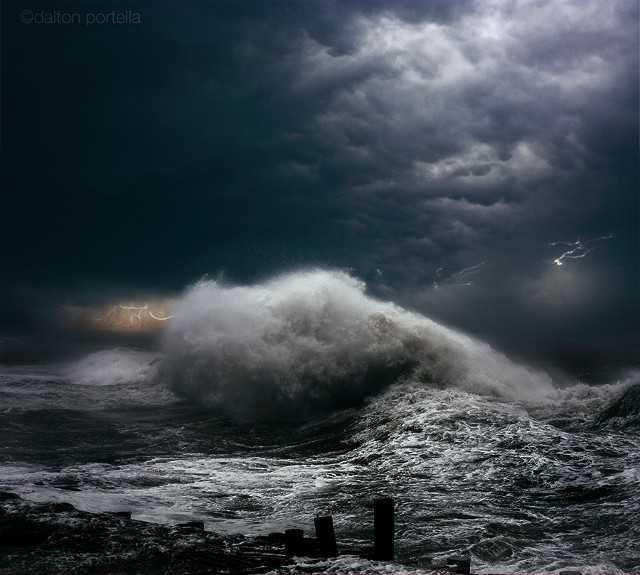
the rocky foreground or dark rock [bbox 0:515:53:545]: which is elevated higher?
dark rock [bbox 0:515:53:545]

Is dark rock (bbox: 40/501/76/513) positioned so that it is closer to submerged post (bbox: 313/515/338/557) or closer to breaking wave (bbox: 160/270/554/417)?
submerged post (bbox: 313/515/338/557)

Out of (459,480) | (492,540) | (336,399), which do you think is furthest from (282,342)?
(492,540)

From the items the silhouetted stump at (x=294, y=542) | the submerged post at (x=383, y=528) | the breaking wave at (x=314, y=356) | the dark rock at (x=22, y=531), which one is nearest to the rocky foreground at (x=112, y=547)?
the dark rock at (x=22, y=531)

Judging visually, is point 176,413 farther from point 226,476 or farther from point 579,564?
point 579,564

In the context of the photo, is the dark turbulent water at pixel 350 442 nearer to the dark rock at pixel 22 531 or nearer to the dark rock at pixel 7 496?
the dark rock at pixel 7 496

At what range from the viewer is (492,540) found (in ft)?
24.9

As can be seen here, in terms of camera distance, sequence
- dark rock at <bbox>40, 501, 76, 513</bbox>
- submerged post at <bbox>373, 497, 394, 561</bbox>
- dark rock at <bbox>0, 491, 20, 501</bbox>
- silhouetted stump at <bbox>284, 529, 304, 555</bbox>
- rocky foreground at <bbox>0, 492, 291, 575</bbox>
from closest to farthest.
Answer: rocky foreground at <bbox>0, 492, 291, 575</bbox> < submerged post at <bbox>373, 497, 394, 561</bbox> < silhouetted stump at <bbox>284, 529, 304, 555</bbox> < dark rock at <bbox>40, 501, 76, 513</bbox> < dark rock at <bbox>0, 491, 20, 501</bbox>

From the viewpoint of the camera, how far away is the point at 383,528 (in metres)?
6.46

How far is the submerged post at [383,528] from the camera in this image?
644 cm

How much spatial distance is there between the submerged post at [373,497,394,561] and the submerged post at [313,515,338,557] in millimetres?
508

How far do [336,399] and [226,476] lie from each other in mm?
10253

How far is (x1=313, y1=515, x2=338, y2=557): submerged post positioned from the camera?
6.52m

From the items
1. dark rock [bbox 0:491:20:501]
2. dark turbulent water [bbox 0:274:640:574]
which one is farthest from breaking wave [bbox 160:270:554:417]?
dark rock [bbox 0:491:20:501]

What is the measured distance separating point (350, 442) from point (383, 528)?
30.7 feet
